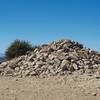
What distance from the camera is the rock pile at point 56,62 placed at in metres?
19.8

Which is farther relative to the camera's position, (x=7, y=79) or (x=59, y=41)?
(x=59, y=41)

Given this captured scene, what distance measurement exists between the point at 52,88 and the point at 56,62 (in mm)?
5360

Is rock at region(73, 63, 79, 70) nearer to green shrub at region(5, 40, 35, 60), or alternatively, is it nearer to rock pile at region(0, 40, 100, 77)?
rock pile at region(0, 40, 100, 77)

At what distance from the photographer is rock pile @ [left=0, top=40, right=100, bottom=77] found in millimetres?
19812

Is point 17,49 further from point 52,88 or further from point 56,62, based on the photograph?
point 52,88

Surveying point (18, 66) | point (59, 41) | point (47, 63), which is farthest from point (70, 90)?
point (59, 41)

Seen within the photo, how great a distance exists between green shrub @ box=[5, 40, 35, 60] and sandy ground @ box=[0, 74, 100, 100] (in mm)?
10542

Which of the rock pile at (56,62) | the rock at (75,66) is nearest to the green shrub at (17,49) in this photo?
the rock pile at (56,62)

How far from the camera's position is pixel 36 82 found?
17125 millimetres

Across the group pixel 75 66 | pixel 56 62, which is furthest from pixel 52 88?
pixel 56 62

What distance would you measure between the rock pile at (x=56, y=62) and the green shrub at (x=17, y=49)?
17.5 feet

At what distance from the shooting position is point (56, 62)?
810 inches

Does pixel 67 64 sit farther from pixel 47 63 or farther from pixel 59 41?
pixel 59 41

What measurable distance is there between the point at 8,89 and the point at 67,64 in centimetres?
602
